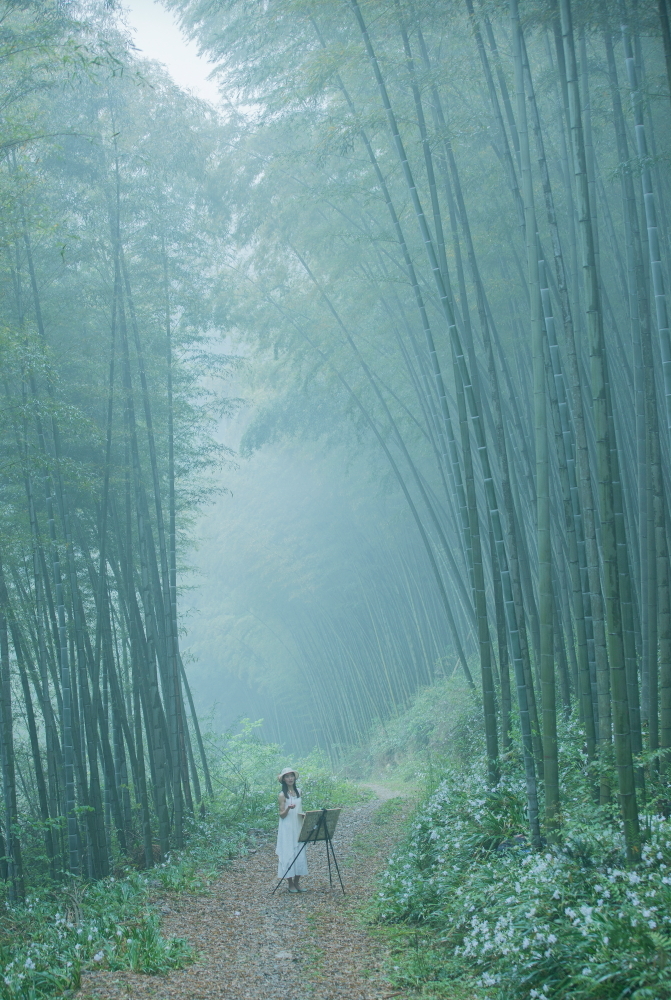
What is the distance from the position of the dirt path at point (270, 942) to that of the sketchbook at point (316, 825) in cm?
31

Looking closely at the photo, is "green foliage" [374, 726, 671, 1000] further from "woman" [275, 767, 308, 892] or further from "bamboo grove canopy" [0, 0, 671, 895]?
"woman" [275, 767, 308, 892]

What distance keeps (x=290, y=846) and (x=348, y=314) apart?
476 cm

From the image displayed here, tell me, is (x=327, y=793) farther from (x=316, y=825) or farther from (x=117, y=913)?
(x=117, y=913)

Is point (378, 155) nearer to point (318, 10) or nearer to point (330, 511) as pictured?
point (318, 10)

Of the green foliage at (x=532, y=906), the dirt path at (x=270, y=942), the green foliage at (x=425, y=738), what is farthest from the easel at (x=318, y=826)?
the green foliage at (x=425, y=738)

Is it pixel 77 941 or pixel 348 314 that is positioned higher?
pixel 348 314

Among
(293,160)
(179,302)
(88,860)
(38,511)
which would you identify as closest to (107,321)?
(179,302)

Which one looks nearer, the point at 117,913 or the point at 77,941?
the point at 77,941

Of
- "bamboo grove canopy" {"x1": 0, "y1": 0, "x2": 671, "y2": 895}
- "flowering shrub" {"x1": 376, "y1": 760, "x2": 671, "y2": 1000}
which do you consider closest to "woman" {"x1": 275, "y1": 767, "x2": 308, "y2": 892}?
"flowering shrub" {"x1": 376, "y1": 760, "x2": 671, "y2": 1000}

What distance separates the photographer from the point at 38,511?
216 inches

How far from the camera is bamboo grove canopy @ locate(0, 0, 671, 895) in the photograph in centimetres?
298

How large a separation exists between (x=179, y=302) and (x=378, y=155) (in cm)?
199

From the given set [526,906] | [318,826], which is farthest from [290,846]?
[526,906]

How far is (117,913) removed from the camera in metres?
3.60
